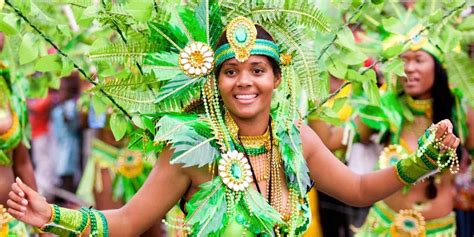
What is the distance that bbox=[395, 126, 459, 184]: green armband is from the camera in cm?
408

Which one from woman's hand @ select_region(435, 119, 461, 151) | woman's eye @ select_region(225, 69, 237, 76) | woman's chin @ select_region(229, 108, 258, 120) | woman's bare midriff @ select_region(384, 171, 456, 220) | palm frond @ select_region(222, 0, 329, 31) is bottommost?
woman's bare midriff @ select_region(384, 171, 456, 220)

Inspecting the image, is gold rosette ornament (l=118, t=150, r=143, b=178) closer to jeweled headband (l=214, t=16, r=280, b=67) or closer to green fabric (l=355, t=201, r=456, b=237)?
green fabric (l=355, t=201, r=456, b=237)

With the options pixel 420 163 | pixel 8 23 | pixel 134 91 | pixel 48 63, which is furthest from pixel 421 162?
pixel 8 23

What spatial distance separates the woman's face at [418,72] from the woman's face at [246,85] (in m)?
→ 2.21

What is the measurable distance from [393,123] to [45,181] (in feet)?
16.1

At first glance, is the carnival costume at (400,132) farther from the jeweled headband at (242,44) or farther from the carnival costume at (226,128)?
the jeweled headband at (242,44)

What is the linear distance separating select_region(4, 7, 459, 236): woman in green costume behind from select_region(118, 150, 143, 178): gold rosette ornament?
3.03 m

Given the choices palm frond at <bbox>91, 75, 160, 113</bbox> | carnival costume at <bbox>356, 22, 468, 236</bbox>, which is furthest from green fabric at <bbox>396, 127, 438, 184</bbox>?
carnival costume at <bbox>356, 22, 468, 236</bbox>

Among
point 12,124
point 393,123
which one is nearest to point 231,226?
point 12,124

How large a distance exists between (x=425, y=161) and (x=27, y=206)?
1574 millimetres

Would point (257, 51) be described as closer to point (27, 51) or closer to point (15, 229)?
point (27, 51)

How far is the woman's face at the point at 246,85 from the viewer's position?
3.86 m

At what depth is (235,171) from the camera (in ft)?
12.7

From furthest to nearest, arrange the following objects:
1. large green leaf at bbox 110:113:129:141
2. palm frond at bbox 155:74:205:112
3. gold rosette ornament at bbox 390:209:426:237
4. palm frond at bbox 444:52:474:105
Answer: gold rosette ornament at bbox 390:209:426:237, palm frond at bbox 444:52:474:105, large green leaf at bbox 110:113:129:141, palm frond at bbox 155:74:205:112
